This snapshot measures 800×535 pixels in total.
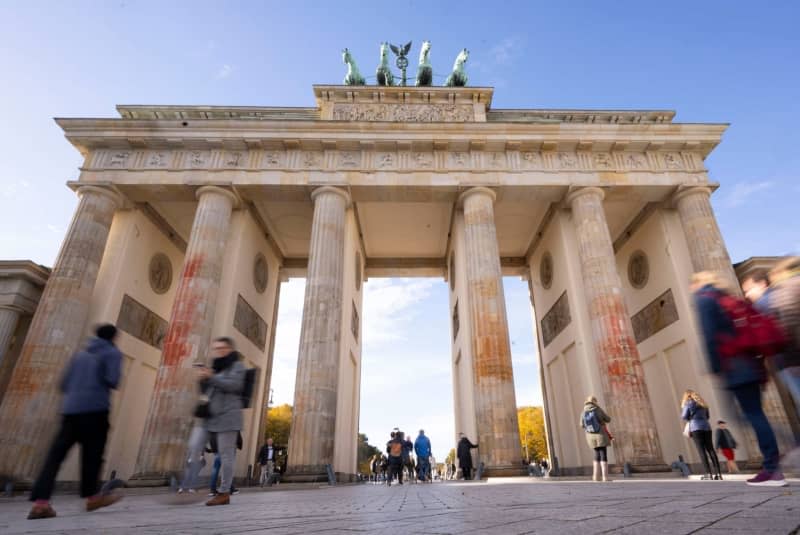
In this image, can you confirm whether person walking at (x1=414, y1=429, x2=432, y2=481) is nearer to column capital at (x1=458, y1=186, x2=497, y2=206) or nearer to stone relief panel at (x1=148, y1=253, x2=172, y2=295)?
column capital at (x1=458, y1=186, x2=497, y2=206)

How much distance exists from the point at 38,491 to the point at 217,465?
4.37 m

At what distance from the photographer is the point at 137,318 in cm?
1587

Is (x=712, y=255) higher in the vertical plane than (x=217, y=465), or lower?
higher

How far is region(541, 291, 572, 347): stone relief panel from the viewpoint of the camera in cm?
1688

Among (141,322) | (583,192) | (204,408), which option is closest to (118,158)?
(141,322)

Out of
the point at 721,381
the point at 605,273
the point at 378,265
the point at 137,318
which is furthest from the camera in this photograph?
the point at 378,265

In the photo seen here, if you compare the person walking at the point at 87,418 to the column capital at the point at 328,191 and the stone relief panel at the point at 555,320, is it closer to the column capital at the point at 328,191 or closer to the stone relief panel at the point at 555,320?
the column capital at the point at 328,191

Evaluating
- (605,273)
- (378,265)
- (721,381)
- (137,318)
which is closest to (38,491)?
(721,381)

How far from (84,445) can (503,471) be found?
10.3 m

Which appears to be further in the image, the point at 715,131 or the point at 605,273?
the point at 715,131

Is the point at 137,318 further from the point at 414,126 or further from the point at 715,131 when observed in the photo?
the point at 715,131

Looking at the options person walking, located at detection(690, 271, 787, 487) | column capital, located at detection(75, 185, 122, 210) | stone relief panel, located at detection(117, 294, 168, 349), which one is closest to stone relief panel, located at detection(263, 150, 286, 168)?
column capital, located at detection(75, 185, 122, 210)

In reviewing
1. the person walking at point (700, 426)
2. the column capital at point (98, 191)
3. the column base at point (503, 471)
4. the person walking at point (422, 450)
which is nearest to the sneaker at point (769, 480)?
the person walking at point (700, 426)

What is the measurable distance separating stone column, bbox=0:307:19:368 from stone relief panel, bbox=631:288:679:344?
862 inches
